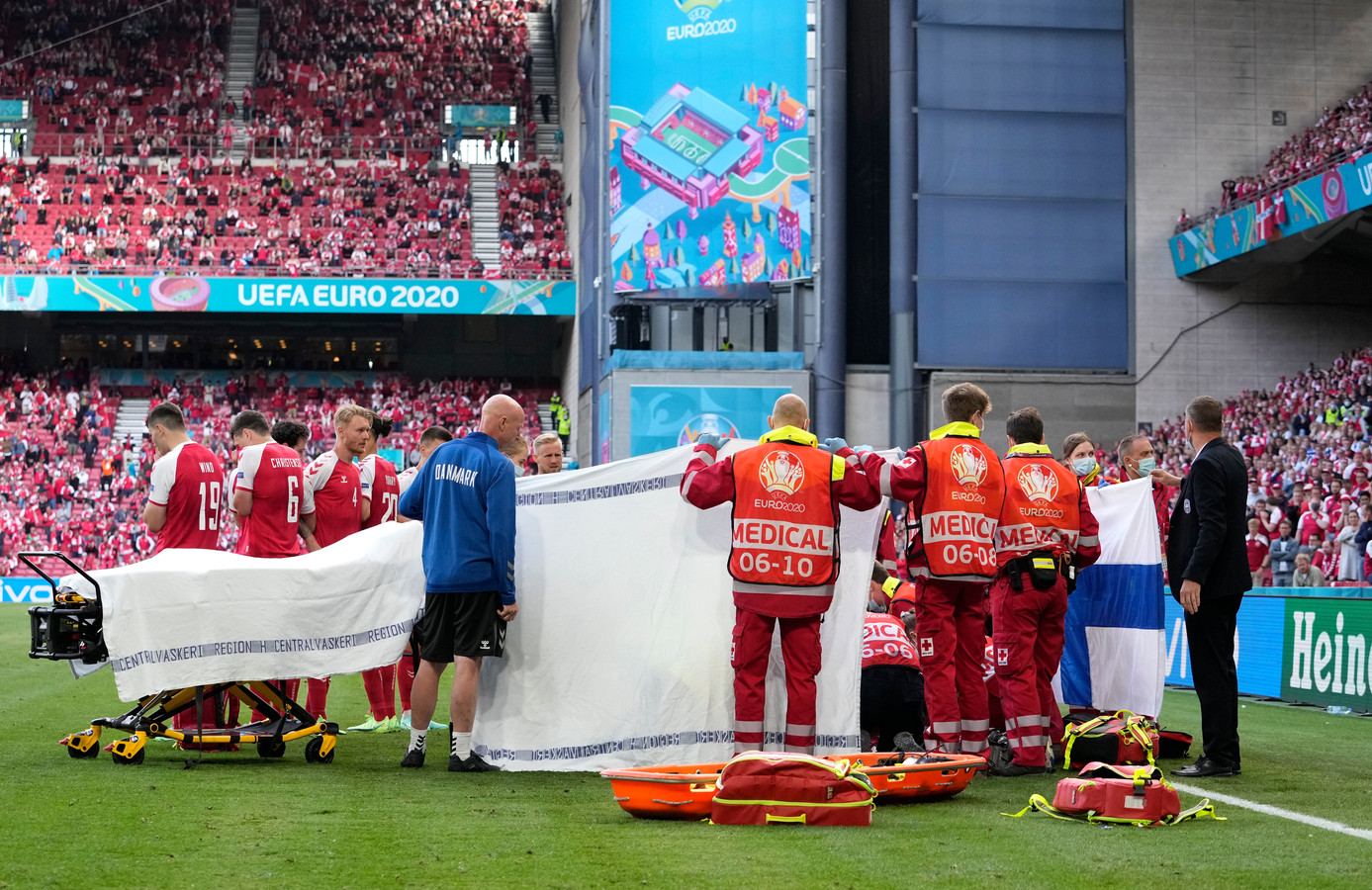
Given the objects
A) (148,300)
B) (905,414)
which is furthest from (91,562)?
(905,414)

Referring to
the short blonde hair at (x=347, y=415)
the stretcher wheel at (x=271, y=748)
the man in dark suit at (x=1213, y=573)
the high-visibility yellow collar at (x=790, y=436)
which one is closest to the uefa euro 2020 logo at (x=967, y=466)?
the high-visibility yellow collar at (x=790, y=436)

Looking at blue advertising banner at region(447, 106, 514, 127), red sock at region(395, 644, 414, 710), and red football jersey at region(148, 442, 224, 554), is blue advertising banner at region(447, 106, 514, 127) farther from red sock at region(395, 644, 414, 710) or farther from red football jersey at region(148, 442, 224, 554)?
red football jersey at region(148, 442, 224, 554)

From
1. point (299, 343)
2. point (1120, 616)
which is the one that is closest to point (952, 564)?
point (1120, 616)

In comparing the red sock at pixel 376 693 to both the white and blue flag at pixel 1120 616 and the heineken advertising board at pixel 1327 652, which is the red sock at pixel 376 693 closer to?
the white and blue flag at pixel 1120 616

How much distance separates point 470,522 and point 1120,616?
13.8 feet

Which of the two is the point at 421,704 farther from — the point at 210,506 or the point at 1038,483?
the point at 1038,483

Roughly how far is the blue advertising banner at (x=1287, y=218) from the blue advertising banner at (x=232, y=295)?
17.2 meters

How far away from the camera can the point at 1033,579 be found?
7.80 metres

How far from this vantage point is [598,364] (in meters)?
Result: 33.7

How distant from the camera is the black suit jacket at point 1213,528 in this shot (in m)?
7.55

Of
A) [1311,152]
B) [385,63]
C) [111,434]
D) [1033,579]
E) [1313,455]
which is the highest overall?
[385,63]

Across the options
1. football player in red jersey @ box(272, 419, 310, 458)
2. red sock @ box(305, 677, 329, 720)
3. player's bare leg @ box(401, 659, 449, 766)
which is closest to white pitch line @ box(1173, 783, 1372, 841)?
player's bare leg @ box(401, 659, 449, 766)

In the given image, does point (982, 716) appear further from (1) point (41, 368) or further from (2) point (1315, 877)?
(1) point (41, 368)

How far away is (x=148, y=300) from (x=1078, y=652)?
110 feet
